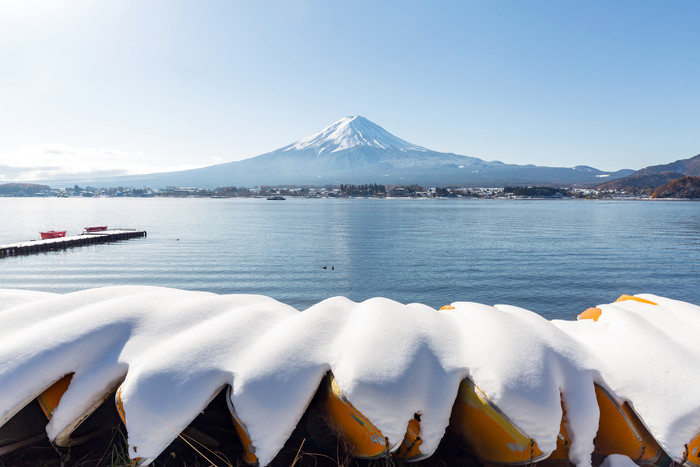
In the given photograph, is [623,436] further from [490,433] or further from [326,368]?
[326,368]

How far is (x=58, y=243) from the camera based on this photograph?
137 feet

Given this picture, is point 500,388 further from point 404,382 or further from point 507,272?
point 507,272

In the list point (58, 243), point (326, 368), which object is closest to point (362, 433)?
point (326, 368)

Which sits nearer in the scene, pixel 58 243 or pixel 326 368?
pixel 326 368

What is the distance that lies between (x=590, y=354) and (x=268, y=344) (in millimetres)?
2776

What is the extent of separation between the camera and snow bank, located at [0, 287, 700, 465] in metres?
2.98

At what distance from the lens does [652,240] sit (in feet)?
159

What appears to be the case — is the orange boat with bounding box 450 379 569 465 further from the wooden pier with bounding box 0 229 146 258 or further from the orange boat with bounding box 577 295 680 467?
the wooden pier with bounding box 0 229 146 258

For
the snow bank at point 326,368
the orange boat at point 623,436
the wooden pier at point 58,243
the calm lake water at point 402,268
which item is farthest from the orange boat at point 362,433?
the wooden pier at point 58,243

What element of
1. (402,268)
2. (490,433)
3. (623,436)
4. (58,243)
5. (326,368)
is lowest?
(402,268)

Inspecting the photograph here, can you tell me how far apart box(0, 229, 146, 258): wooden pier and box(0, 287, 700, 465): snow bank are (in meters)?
42.7

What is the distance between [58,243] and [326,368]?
48.3 meters

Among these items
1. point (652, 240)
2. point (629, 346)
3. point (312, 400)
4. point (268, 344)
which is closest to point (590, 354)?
point (629, 346)

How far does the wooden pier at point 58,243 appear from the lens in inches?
1463
